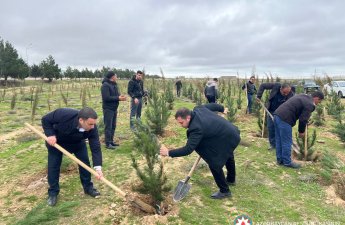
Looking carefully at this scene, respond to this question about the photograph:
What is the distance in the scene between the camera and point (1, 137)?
850 cm

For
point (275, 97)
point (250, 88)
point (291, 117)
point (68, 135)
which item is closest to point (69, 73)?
point (250, 88)

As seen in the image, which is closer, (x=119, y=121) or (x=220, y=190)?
(x=220, y=190)

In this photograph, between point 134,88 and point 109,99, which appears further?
point 134,88

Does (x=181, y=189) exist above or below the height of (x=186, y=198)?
above

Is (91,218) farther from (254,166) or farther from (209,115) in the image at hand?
(254,166)

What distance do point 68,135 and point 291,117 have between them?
12.3 ft

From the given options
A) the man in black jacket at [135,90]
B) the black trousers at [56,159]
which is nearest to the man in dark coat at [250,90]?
the man in black jacket at [135,90]

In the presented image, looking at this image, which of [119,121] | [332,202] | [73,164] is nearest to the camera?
[332,202]

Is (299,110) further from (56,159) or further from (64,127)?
(56,159)

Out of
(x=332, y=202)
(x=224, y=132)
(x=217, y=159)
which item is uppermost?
(x=224, y=132)

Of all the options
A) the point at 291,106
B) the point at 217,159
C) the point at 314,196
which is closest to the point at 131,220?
the point at 217,159

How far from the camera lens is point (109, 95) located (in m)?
6.59

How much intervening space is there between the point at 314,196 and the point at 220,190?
1.38 meters

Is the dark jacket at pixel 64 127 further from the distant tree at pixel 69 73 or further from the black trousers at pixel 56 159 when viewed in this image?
the distant tree at pixel 69 73
